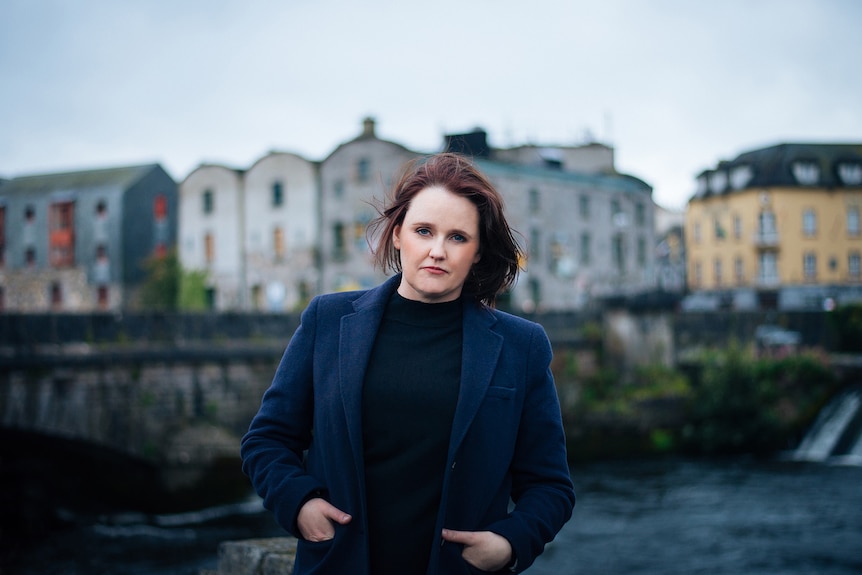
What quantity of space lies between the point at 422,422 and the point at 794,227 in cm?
5210

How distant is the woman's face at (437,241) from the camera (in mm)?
2734

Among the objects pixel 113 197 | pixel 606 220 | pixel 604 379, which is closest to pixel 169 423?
pixel 113 197

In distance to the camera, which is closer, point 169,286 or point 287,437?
point 287,437

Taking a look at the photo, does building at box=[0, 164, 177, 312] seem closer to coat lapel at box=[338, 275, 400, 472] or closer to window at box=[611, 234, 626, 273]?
coat lapel at box=[338, 275, 400, 472]

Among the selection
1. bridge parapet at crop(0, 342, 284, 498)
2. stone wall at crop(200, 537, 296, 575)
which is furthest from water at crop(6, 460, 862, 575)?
stone wall at crop(200, 537, 296, 575)

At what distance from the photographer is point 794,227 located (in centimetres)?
4981

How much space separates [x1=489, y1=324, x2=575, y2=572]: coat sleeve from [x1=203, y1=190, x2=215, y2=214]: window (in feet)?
127

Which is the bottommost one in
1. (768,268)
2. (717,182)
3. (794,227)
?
(768,268)

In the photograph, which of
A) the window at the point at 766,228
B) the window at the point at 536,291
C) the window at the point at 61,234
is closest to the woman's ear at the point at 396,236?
the window at the point at 61,234

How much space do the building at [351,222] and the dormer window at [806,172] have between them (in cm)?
1314

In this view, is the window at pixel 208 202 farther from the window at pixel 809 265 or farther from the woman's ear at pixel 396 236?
the woman's ear at pixel 396 236

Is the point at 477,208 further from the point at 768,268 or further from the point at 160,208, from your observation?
the point at 768,268

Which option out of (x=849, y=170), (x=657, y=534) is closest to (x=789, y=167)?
(x=849, y=170)

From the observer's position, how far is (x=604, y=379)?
32.8m
